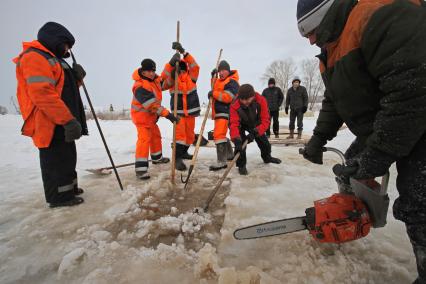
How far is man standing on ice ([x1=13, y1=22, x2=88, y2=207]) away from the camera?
2.24m

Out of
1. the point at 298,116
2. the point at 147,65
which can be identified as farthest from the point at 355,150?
the point at 298,116

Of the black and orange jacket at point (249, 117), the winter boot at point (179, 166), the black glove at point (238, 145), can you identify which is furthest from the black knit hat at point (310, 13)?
the winter boot at point (179, 166)

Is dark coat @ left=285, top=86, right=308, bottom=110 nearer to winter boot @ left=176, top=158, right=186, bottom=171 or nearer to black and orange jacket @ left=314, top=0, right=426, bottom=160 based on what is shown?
winter boot @ left=176, top=158, right=186, bottom=171

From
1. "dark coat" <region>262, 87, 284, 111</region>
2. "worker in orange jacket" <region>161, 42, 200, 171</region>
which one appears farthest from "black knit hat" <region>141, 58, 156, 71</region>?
"dark coat" <region>262, 87, 284, 111</region>

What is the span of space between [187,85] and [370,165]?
3.24m

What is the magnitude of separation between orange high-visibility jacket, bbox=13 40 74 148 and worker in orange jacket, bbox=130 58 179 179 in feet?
3.98

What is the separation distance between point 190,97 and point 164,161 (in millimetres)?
1371

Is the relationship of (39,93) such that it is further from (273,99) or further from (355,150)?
(273,99)

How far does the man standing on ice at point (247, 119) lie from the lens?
3.41 meters

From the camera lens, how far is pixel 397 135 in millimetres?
1007

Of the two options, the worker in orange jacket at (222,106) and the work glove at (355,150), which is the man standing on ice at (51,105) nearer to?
the worker in orange jacket at (222,106)

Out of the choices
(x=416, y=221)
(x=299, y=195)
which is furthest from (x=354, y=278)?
(x=299, y=195)

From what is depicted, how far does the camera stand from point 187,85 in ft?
12.9

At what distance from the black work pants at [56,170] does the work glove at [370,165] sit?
2.67 metres
